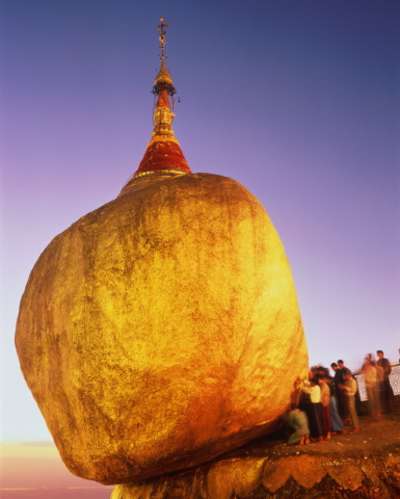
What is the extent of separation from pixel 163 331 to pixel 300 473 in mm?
3056

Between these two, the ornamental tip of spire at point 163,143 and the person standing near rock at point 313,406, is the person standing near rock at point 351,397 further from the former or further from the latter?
the ornamental tip of spire at point 163,143

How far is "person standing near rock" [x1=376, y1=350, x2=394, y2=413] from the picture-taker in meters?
9.48

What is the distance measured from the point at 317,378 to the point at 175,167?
7803mm

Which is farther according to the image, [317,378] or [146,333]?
[317,378]

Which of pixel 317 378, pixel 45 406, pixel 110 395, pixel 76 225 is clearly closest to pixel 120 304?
pixel 110 395

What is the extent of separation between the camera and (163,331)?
653 centimetres

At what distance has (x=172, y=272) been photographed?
677cm

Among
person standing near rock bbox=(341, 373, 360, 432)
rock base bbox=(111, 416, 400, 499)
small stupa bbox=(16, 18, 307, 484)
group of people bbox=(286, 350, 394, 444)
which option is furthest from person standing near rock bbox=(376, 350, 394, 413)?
small stupa bbox=(16, 18, 307, 484)

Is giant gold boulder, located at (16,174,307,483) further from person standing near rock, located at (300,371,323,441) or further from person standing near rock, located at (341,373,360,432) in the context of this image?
person standing near rock, located at (341,373,360,432)

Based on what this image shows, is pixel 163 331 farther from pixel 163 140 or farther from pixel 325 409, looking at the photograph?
pixel 163 140

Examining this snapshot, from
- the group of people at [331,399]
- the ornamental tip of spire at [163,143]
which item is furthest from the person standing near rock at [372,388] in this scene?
the ornamental tip of spire at [163,143]

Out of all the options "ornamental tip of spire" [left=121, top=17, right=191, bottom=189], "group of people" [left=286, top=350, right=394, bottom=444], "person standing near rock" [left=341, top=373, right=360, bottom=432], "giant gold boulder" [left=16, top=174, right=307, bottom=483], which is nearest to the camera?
"giant gold boulder" [left=16, top=174, right=307, bottom=483]

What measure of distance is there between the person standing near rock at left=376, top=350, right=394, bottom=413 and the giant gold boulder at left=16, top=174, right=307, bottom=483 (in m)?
3.01

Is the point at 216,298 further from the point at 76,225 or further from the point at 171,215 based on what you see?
the point at 76,225
